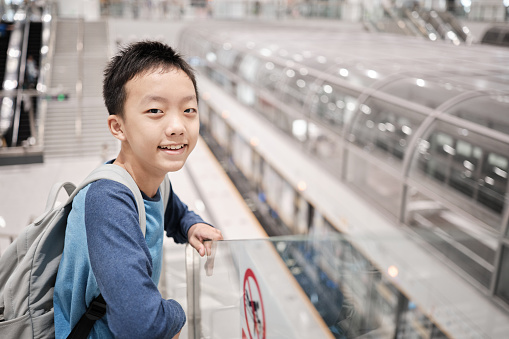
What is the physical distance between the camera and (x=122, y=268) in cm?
110

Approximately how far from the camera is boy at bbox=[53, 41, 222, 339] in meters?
1.10

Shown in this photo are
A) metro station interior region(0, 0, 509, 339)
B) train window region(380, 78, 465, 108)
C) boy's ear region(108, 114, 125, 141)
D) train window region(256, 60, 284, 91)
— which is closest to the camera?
boy's ear region(108, 114, 125, 141)

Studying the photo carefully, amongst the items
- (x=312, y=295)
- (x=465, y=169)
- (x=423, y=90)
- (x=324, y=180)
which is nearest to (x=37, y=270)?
(x=465, y=169)

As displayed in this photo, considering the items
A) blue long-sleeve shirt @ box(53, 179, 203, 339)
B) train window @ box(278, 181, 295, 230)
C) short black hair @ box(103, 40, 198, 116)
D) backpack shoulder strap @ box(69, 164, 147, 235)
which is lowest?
train window @ box(278, 181, 295, 230)

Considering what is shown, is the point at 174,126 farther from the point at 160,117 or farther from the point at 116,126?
the point at 116,126

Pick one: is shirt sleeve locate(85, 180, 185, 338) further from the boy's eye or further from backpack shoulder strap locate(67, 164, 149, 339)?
the boy's eye

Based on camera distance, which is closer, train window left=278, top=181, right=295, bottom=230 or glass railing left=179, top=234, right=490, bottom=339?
glass railing left=179, top=234, right=490, bottom=339

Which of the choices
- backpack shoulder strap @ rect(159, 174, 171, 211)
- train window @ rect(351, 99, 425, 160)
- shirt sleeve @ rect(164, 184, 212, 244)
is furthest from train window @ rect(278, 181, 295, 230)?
backpack shoulder strap @ rect(159, 174, 171, 211)

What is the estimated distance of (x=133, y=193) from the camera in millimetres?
1259

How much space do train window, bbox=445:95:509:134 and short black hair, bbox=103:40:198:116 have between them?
555 centimetres

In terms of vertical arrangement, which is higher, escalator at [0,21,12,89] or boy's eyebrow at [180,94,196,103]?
boy's eyebrow at [180,94,196,103]

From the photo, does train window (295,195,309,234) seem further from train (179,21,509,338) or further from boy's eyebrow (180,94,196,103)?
boy's eyebrow (180,94,196,103)

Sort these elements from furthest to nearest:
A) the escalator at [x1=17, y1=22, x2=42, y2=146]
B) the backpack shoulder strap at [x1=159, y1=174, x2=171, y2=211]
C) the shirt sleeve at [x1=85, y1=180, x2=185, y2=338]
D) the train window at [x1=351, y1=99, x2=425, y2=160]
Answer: the escalator at [x1=17, y1=22, x2=42, y2=146], the train window at [x1=351, y1=99, x2=425, y2=160], the backpack shoulder strap at [x1=159, y1=174, x2=171, y2=211], the shirt sleeve at [x1=85, y1=180, x2=185, y2=338]

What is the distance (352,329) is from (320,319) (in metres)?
0.82
